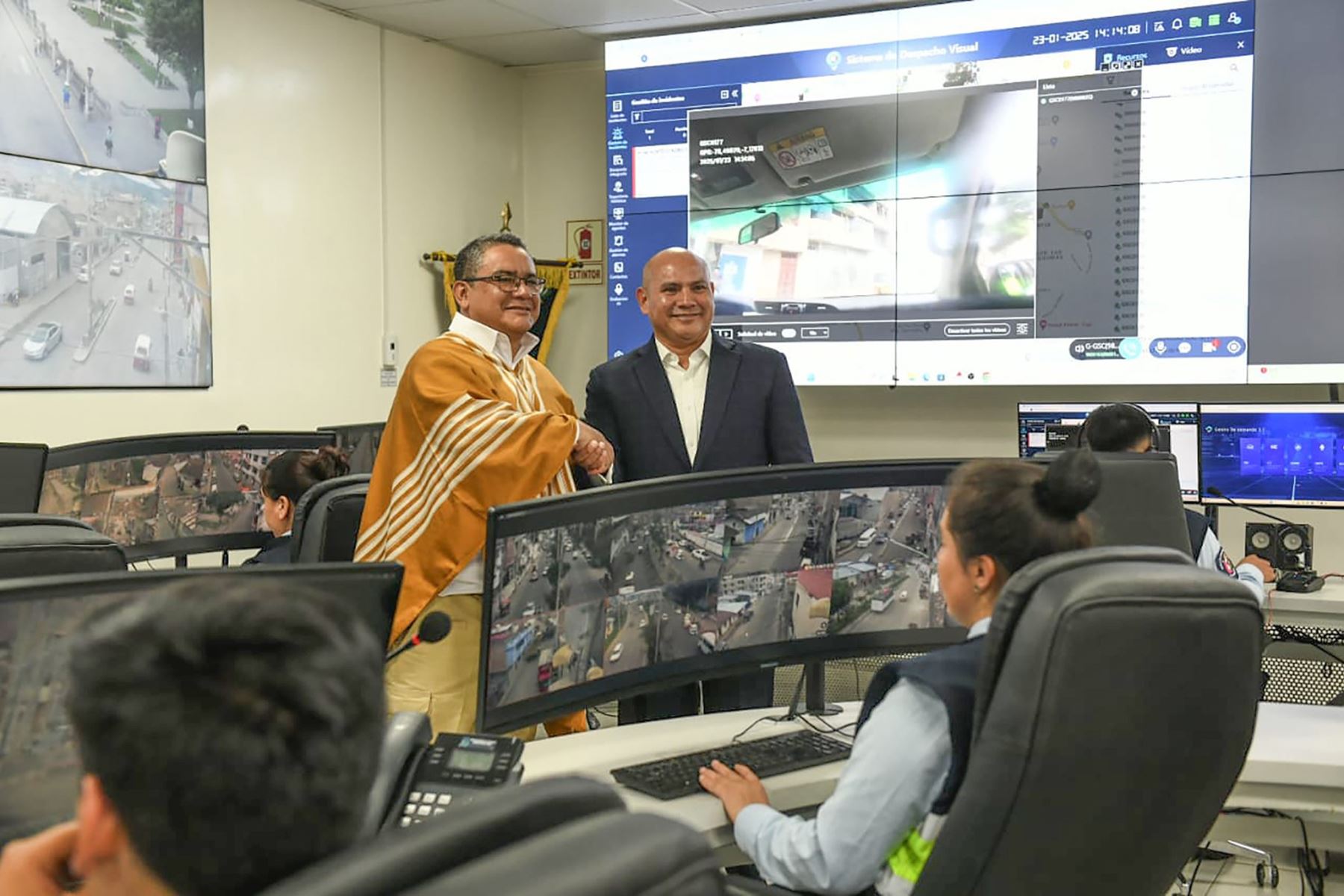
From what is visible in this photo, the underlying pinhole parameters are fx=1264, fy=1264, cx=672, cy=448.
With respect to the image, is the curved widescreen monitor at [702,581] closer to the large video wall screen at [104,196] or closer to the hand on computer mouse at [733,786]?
the hand on computer mouse at [733,786]

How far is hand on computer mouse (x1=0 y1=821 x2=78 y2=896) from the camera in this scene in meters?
0.79

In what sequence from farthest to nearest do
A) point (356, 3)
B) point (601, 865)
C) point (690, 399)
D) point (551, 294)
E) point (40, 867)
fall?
1. point (551, 294)
2. point (356, 3)
3. point (690, 399)
4. point (40, 867)
5. point (601, 865)

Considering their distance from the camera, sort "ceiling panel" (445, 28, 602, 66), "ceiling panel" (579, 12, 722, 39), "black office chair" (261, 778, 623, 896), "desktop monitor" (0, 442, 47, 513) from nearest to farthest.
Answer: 1. "black office chair" (261, 778, 623, 896)
2. "desktop monitor" (0, 442, 47, 513)
3. "ceiling panel" (579, 12, 722, 39)
4. "ceiling panel" (445, 28, 602, 66)

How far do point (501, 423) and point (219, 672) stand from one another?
1.82m

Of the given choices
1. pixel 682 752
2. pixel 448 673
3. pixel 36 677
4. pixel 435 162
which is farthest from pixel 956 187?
pixel 36 677

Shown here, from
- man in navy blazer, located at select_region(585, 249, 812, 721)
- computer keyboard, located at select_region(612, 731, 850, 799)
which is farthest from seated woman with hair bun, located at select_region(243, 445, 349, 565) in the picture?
computer keyboard, located at select_region(612, 731, 850, 799)

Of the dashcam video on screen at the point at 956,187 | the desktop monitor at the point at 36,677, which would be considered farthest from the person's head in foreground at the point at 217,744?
the dashcam video on screen at the point at 956,187

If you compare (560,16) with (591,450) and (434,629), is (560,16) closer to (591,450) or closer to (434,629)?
(591,450)

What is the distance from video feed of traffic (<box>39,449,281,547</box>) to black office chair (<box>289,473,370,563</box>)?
84 centimetres

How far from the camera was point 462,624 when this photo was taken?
2455 millimetres

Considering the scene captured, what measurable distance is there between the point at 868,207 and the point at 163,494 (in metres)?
2.98

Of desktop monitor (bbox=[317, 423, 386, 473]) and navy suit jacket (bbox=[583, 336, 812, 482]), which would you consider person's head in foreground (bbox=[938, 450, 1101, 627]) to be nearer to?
navy suit jacket (bbox=[583, 336, 812, 482])

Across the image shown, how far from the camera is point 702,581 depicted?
6.56ft

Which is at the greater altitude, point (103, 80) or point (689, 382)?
point (103, 80)
